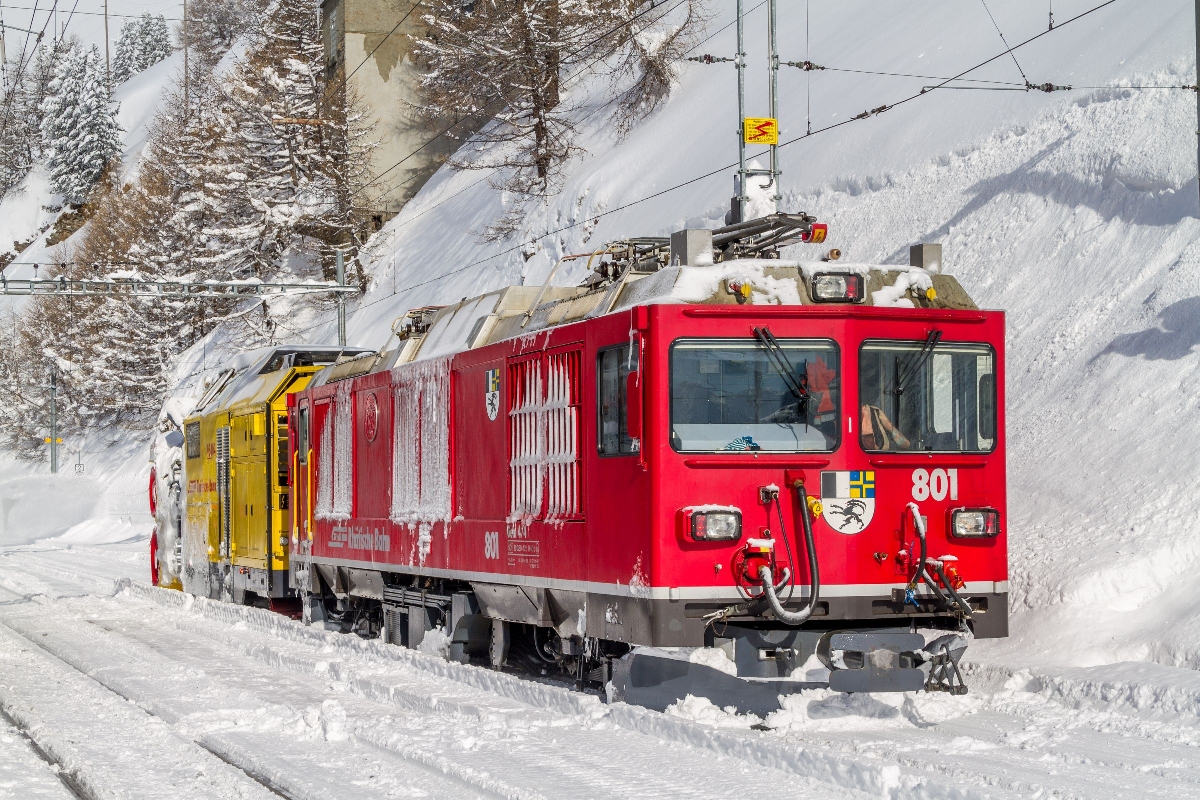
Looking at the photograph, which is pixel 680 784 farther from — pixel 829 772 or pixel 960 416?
pixel 960 416

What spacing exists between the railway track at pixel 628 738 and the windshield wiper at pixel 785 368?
1.87m

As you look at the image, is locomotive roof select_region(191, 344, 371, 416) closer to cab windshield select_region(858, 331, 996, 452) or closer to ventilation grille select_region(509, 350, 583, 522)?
ventilation grille select_region(509, 350, 583, 522)

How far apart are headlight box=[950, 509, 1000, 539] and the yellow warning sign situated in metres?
12.0

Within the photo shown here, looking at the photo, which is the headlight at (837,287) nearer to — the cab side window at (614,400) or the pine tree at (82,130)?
the cab side window at (614,400)

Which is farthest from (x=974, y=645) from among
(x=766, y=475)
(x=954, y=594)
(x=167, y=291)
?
(x=167, y=291)

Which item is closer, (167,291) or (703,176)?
(703,176)

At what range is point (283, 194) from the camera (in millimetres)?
54375

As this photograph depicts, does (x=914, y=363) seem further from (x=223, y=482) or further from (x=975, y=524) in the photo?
(x=223, y=482)

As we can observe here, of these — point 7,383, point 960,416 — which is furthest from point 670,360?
point 7,383

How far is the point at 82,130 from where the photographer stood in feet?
323

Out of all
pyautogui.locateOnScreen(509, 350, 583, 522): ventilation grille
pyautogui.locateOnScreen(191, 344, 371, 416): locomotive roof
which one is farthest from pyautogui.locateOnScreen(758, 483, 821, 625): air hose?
pyautogui.locateOnScreen(191, 344, 371, 416): locomotive roof

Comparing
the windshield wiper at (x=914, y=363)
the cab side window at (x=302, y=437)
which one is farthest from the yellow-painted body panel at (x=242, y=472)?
the windshield wiper at (x=914, y=363)

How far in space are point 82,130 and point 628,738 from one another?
321 feet

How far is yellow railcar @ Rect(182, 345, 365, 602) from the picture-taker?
60.1 feet
